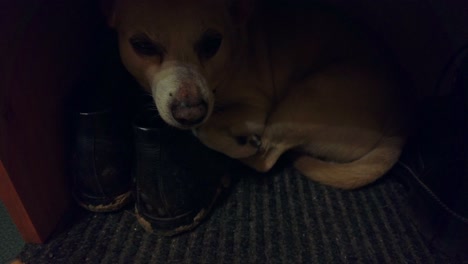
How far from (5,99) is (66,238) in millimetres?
366

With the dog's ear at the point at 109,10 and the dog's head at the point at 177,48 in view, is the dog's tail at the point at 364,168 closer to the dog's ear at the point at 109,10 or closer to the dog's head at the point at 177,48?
the dog's head at the point at 177,48

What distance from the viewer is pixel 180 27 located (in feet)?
2.51

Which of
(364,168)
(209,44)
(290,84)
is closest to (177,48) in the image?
(209,44)

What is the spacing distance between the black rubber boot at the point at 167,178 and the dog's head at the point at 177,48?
0.07 metres

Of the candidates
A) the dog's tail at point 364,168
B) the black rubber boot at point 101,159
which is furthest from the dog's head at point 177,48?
the dog's tail at point 364,168

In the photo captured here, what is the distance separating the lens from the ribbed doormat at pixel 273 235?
0.81m

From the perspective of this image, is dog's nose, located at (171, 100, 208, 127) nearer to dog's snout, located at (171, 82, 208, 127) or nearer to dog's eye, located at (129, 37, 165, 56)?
dog's snout, located at (171, 82, 208, 127)

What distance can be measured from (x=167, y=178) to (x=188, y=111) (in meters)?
0.19

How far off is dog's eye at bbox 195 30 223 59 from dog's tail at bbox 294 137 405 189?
0.46 m

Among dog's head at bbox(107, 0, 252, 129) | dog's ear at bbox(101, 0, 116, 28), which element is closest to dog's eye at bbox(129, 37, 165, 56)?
dog's head at bbox(107, 0, 252, 129)

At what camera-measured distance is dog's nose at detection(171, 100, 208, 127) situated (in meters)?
0.74

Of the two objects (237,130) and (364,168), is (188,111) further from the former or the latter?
(364,168)

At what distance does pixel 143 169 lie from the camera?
2.72 feet

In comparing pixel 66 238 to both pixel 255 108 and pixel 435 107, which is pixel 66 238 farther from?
pixel 435 107
